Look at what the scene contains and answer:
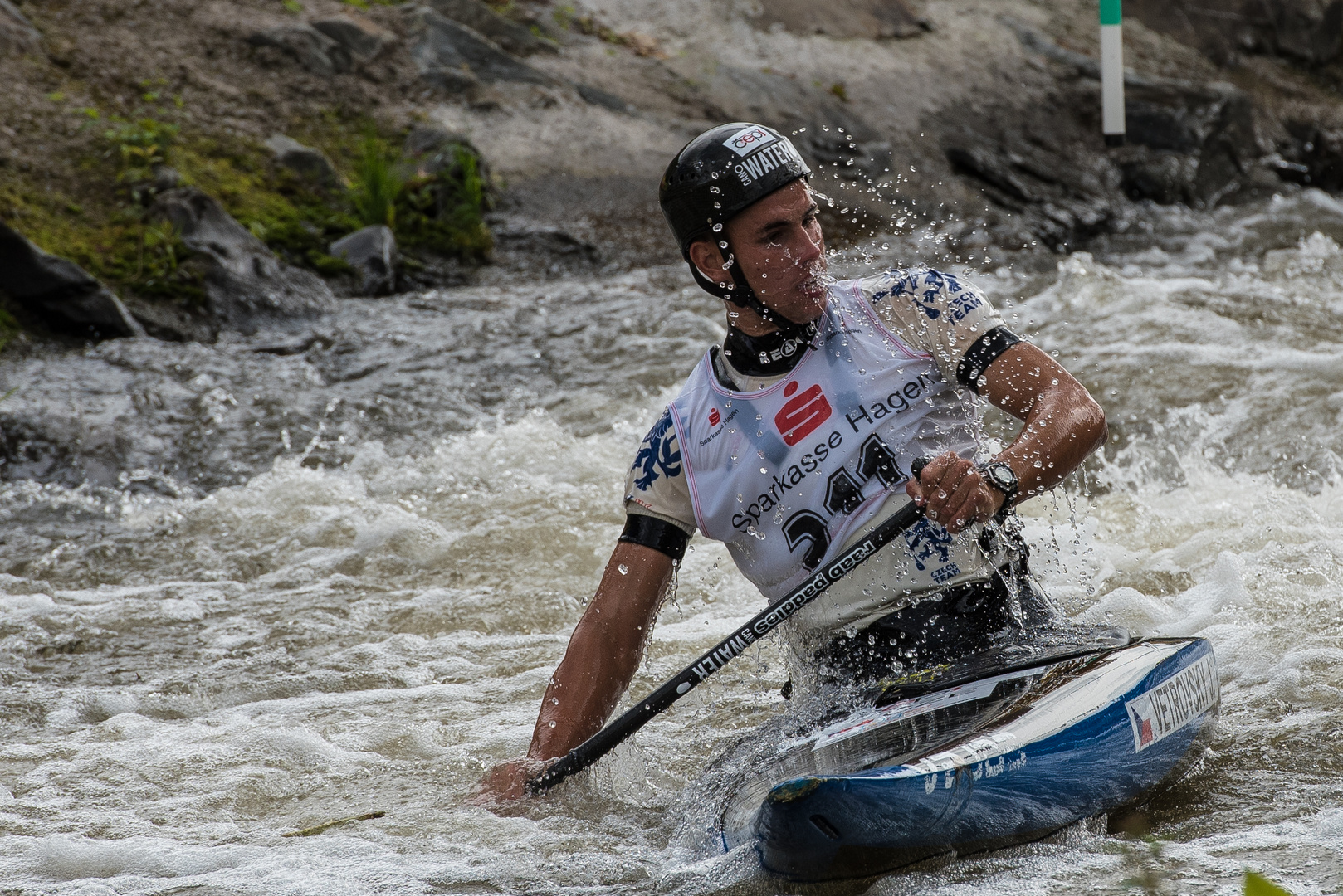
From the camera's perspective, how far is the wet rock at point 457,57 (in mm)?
10148

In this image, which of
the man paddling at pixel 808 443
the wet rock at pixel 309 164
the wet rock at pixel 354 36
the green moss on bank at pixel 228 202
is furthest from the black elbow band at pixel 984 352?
the wet rock at pixel 354 36

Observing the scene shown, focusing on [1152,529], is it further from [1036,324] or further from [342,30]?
[342,30]

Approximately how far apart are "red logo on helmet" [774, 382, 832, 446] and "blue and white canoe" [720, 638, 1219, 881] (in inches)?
24.3

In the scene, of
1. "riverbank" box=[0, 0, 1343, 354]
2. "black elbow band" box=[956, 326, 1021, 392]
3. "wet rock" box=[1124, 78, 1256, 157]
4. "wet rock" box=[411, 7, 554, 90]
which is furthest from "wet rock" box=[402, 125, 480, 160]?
"black elbow band" box=[956, 326, 1021, 392]

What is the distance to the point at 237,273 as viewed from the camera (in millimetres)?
7688

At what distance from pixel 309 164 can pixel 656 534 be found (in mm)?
6445

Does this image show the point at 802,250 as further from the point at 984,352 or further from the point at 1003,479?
the point at 1003,479

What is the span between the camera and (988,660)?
9.89 feet

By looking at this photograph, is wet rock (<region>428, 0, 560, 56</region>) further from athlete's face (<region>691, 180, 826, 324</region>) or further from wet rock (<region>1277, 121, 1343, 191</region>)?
athlete's face (<region>691, 180, 826, 324</region>)

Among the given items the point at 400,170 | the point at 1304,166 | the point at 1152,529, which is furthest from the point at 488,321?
the point at 1304,166

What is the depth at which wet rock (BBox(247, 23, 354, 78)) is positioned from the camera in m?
9.77

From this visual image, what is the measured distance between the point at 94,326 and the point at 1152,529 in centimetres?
534

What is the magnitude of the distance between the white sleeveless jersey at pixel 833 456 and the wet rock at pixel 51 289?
4.98m

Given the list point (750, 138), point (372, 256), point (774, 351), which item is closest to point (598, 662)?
point (774, 351)
